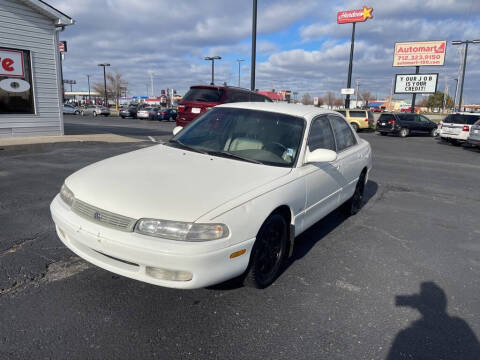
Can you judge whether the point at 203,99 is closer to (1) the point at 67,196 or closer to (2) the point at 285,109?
(2) the point at 285,109

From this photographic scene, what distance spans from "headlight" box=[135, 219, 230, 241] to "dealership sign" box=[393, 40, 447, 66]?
3851 cm

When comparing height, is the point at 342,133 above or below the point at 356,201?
above

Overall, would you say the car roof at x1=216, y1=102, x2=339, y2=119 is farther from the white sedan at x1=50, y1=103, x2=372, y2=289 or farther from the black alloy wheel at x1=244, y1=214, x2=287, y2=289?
the black alloy wheel at x1=244, y1=214, x2=287, y2=289

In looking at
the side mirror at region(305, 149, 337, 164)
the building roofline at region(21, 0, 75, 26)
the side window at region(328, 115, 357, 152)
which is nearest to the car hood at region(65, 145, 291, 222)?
the side mirror at region(305, 149, 337, 164)

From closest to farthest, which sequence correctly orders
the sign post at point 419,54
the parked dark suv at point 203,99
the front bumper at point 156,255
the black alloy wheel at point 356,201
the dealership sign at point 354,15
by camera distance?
the front bumper at point 156,255
the black alloy wheel at point 356,201
the parked dark suv at point 203,99
the dealership sign at point 354,15
the sign post at point 419,54

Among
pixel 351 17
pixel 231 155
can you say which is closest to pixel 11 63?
pixel 231 155

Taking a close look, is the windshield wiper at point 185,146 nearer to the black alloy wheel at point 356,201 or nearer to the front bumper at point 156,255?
the front bumper at point 156,255

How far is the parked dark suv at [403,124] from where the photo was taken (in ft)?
73.5

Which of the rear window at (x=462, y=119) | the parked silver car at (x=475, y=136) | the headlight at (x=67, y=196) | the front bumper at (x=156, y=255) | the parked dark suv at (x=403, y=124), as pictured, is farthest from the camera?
the parked dark suv at (x=403, y=124)

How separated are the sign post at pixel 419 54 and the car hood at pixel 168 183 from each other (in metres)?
35.1

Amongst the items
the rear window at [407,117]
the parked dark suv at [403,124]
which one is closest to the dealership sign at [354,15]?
the rear window at [407,117]

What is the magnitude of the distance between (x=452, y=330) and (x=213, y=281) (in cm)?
183

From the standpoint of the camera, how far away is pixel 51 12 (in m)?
12.3

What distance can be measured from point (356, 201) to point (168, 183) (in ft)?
11.7
